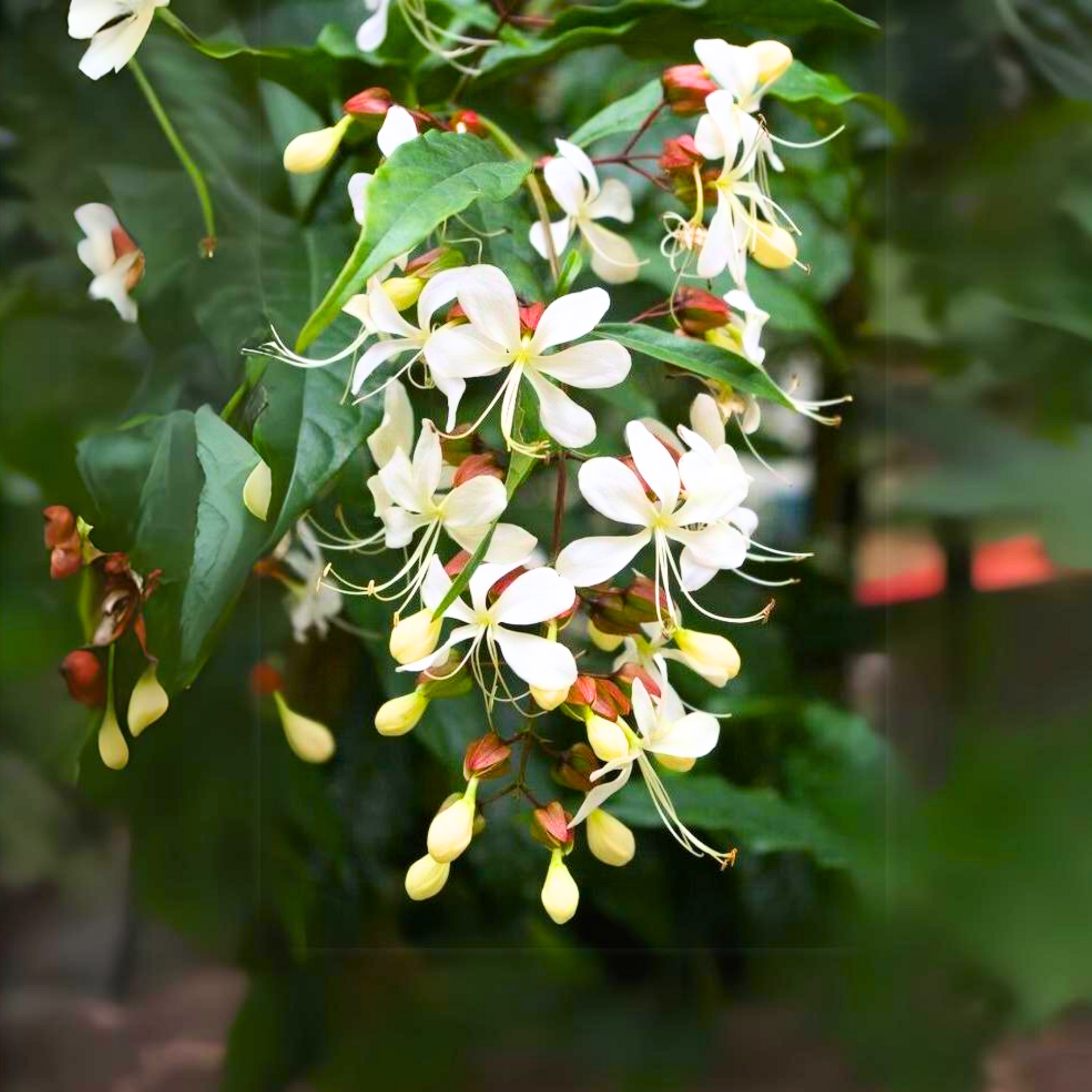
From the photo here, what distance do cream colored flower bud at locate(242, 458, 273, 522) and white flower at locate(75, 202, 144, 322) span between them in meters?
0.12

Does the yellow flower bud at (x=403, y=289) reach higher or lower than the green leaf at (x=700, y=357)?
higher

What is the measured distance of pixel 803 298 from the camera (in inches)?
16.6

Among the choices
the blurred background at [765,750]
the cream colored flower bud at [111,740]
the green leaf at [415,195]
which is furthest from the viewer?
the blurred background at [765,750]

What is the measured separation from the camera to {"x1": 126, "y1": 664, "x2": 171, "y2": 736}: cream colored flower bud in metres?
0.30

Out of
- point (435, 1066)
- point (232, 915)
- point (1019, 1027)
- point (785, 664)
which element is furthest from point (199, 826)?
point (1019, 1027)

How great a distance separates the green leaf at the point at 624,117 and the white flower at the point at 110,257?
0.49 feet

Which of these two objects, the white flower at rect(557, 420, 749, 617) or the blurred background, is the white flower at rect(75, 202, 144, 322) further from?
the white flower at rect(557, 420, 749, 617)

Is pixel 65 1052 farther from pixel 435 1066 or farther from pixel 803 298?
pixel 803 298

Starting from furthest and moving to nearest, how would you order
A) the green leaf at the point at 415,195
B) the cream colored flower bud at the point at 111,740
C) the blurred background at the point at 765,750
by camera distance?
the blurred background at the point at 765,750, the cream colored flower bud at the point at 111,740, the green leaf at the point at 415,195

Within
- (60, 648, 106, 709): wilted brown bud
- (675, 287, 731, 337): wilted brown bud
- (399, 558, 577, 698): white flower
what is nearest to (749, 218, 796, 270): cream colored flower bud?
(675, 287, 731, 337): wilted brown bud

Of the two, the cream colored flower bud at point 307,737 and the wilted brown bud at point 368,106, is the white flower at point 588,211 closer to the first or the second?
the wilted brown bud at point 368,106

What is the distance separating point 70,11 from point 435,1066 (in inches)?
18.6

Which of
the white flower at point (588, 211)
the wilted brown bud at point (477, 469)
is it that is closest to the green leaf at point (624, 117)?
the white flower at point (588, 211)

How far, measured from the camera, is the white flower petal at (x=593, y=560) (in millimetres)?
251
